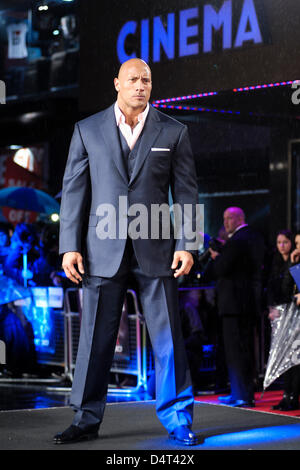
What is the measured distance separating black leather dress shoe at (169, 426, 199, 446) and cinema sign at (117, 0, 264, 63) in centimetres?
457

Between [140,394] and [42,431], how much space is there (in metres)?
3.35

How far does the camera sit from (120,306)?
14.9ft

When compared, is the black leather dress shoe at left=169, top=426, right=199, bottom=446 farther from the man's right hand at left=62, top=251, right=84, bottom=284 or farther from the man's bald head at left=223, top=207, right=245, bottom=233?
the man's bald head at left=223, top=207, right=245, bottom=233

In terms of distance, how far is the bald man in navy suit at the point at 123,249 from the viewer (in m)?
4.44

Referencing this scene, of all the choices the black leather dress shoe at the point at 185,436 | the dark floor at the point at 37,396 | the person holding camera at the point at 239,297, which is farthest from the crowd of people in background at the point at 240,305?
the black leather dress shoe at the point at 185,436

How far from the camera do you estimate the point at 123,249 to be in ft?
14.5

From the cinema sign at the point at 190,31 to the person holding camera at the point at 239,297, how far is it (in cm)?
190

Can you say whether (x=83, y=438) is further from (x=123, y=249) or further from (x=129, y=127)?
(x=129, y=127)

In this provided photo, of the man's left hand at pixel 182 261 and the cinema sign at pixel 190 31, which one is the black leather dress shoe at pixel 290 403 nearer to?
the man's left hand at pixel 182 261

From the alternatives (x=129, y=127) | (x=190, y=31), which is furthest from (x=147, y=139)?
(x=190, y=31)

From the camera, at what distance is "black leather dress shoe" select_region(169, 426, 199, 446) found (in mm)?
4305

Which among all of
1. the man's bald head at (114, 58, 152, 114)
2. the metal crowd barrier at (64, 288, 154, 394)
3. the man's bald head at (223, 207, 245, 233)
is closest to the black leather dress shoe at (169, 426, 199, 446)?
the man's bald head at (114, 58, 152, 114)

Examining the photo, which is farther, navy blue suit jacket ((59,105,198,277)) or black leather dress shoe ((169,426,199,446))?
navy blue suit jacket ((59,105,198,277))

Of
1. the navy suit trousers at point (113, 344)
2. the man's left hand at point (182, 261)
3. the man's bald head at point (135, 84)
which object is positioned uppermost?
the man's bald head at point (135, 84)
